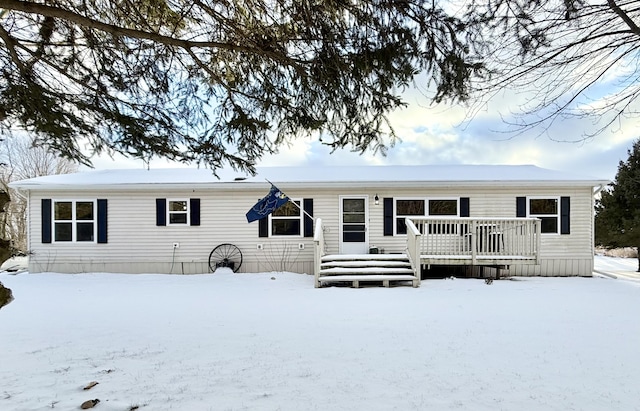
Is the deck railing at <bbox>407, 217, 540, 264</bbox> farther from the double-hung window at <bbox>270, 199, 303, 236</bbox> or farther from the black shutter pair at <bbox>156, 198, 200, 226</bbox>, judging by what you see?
the black shutter pair at <bbox>156, 198, 200, 226</bbox>

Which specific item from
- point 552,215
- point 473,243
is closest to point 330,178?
point 473,243

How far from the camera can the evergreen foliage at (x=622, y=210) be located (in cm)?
1296

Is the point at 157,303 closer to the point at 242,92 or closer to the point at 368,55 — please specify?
the point at 242,92

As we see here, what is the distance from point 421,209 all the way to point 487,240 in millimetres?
2054

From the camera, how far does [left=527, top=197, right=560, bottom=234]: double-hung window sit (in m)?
10.3

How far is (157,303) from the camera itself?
271 inches

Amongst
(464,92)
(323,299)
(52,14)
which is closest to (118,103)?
(52,14)

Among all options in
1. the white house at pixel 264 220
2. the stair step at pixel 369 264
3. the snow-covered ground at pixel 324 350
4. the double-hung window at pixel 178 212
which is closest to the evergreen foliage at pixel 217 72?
the snow-covered ground at pixel 324 350

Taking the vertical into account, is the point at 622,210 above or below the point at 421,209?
below

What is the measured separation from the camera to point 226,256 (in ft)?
35.0

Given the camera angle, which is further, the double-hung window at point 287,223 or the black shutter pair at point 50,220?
A: the double-hung window at point 287,223

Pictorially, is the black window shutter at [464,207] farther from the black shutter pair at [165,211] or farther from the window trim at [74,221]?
the window trim at [74,221]

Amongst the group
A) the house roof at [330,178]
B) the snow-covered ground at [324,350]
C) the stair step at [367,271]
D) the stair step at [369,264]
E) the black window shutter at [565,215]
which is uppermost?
the house roof at [330,178]

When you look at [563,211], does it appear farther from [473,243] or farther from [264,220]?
[264,220]
